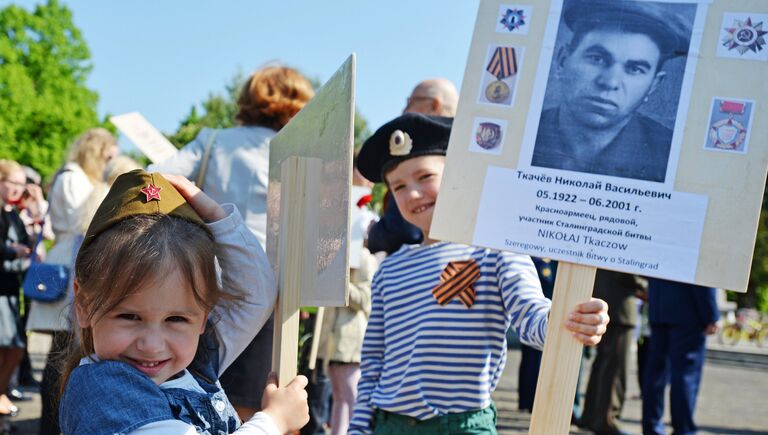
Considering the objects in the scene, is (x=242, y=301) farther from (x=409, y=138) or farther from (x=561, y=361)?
(x=409, y=138)

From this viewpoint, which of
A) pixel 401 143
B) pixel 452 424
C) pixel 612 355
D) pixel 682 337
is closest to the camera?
pixel 452 424

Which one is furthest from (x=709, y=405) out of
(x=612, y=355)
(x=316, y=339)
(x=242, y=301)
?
(x=242, y=301)

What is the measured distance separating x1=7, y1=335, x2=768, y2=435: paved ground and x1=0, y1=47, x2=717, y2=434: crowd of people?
2211mm

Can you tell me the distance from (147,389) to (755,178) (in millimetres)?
1403

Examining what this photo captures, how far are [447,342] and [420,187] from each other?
0.54 m

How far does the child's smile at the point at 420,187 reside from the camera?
2842 mm

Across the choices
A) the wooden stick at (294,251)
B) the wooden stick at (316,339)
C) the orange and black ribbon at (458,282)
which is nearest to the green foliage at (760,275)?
the wooden stick at (316,339)

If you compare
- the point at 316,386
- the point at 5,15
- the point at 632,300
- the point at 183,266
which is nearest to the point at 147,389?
the point at 183,266

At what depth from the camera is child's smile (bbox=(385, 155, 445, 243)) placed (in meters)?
2.84

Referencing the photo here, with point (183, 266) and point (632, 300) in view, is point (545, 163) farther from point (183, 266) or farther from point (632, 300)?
point (632, 300)

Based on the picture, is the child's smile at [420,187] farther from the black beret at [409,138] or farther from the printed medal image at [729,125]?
the printed medal image at [729,125]

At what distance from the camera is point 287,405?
72.4 inches

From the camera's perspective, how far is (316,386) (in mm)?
5316

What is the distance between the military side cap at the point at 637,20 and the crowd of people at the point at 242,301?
0.68 metres
